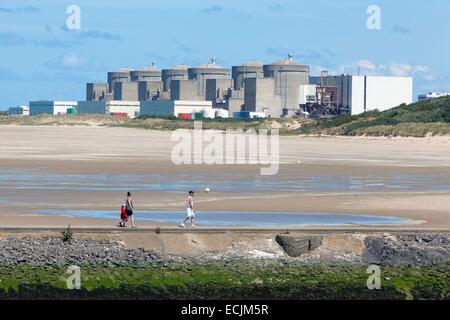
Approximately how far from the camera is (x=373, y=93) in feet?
417

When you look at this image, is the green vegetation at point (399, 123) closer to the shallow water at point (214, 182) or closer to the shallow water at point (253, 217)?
the shallow water at point (214, 182)

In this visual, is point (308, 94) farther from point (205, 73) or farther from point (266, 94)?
point (205, 73)

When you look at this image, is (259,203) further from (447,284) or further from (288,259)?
(447,284)

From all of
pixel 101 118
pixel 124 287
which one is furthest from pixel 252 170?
pixel 101 118

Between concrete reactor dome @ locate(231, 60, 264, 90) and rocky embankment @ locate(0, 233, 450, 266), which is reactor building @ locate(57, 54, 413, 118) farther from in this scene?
rocky embankment @ locate(0, 233, 450, 266)

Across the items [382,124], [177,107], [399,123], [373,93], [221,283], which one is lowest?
[177,107]

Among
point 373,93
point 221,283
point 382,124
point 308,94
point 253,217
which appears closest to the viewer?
point 221,283

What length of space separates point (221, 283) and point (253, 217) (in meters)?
7.59

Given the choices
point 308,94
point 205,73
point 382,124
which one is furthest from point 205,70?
point 382,124

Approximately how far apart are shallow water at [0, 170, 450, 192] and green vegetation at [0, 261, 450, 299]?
1390cm

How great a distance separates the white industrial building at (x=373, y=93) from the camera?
12769 cm

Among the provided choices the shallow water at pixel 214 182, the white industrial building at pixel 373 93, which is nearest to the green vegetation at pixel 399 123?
the white industrial building at pixel 373 93

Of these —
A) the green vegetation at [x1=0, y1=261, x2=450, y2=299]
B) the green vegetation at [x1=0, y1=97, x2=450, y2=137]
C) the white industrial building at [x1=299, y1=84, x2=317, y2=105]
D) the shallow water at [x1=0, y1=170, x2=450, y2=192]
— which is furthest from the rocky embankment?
the white industrial building at [x1=299, y1=84, x2=317, y2=105]

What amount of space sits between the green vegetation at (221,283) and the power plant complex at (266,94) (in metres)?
107
